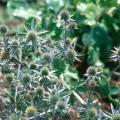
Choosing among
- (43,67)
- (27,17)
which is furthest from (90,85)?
(27,17)

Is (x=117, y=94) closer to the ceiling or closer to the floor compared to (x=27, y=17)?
closer to the floor

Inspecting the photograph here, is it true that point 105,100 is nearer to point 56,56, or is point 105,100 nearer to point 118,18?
point 56,56

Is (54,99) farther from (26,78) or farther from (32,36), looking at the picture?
(32,36)

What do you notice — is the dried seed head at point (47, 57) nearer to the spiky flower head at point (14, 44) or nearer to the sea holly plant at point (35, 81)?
the sea holly plant at point (35, 81)

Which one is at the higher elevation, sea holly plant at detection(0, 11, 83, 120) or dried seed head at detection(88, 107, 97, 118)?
sea holly plant at detection(0, 11, 83, 120)

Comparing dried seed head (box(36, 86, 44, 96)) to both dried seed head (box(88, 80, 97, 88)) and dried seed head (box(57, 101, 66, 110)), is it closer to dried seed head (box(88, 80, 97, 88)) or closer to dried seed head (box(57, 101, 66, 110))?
dried seed head (box(57, 101, 66, 110))

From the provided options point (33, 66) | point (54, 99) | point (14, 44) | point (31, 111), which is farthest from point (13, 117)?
point (14, 44)

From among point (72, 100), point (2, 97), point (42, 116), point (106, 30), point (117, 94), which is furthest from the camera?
point (106, 30)

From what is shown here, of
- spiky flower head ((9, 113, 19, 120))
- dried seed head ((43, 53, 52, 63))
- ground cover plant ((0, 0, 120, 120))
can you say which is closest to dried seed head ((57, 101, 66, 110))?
ground cover plant ((0, 0, 120, 120))

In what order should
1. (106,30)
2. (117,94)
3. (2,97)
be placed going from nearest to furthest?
(2,97) < (117,94) < (106,30)

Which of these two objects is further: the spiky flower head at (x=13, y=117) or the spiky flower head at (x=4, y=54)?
the spiky flower head at (x=4, y=54)

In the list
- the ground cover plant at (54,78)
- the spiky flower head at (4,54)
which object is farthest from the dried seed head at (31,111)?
the spiky flower head at (4,54)
